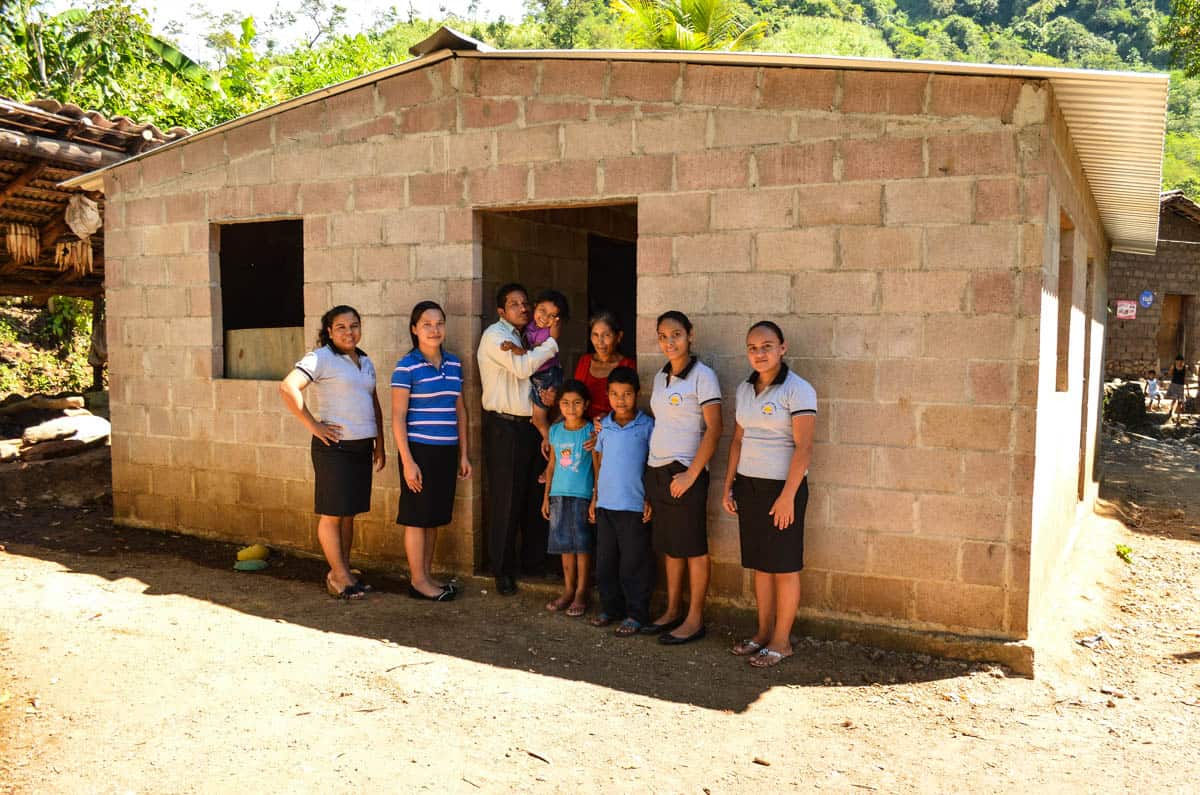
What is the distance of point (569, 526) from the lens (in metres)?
5.14

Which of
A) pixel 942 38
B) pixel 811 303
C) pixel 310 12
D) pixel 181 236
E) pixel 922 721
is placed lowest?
pixel 922 721

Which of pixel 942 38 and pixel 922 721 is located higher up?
pixel 942 38

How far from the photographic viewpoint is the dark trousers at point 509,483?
539 cm

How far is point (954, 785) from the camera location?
3387mm

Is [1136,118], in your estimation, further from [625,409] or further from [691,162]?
[625,409]

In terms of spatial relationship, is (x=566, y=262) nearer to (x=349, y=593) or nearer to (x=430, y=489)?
(x=430, y=489)

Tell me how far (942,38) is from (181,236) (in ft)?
189

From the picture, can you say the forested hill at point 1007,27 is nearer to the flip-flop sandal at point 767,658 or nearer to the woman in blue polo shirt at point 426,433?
the woman in blue polo shirt at point 426,433

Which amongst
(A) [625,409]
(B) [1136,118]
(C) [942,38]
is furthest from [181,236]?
(C) [942,38]

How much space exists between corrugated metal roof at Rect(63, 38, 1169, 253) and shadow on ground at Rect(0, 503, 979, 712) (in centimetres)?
275

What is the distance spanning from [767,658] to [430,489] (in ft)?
6.89

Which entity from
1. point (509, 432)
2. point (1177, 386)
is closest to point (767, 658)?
point (509, 432)

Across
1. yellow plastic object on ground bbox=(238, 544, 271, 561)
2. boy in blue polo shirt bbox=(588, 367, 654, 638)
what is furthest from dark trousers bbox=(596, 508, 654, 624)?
yellow plastic object on ground bbox=(238, 544, 271, 561)

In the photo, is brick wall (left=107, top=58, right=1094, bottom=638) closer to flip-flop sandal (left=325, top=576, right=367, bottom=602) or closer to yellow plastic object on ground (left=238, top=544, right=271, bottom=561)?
yellow plastic object on ground (left=238, top=544, right=271, bottom=561)
